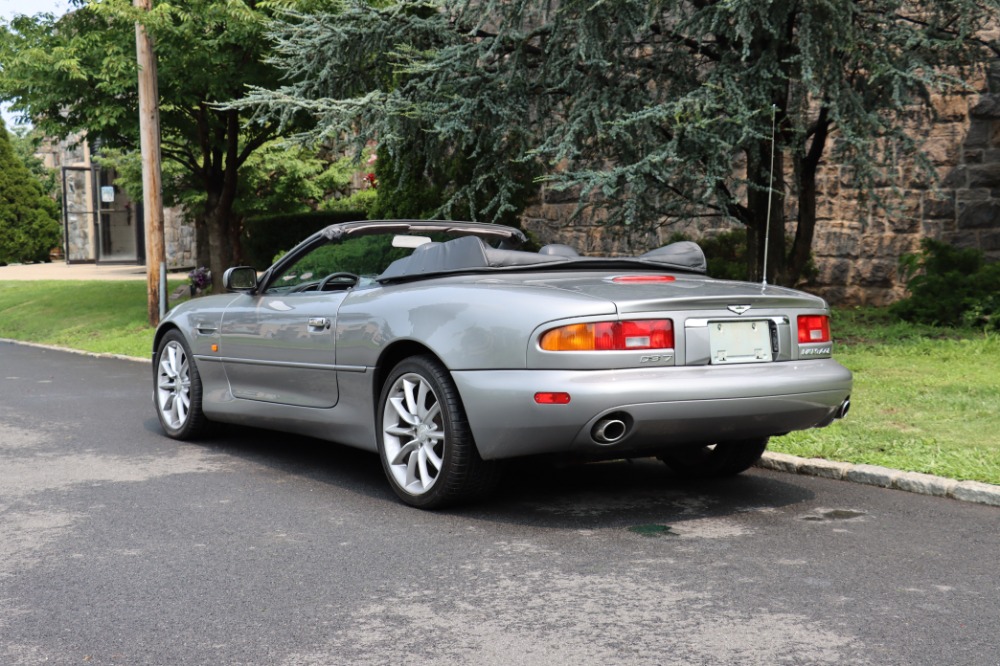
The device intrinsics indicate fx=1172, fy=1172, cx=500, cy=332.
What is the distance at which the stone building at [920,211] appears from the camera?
14.9m

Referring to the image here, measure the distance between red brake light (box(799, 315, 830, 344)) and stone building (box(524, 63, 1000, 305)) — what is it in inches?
322

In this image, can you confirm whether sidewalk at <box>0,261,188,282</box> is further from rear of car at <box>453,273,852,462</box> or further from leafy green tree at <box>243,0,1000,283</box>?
rear of car at <box>453,273,852,462</box>

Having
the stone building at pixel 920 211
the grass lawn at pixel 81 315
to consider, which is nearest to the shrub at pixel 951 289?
the stone building at pixel 920 211

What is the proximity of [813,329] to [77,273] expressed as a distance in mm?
31388

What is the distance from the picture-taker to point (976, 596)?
4191 millimetres

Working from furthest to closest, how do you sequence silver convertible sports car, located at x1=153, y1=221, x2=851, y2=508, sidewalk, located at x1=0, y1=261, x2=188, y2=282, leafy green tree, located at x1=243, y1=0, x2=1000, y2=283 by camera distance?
sidewalk, located at x1=0, y1=261, x2=188, y2=282, leafy green tree, located at x1=243, y1=0, x2=1000, y2=283, silver convertible sports car, located at x1=153, y1=221, x2=851, y2=508

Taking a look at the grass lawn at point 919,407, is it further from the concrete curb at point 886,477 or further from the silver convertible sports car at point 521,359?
the silver convertible sports car at point 521,359

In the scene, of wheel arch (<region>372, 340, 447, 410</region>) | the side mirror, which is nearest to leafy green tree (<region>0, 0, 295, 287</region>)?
the side mirror

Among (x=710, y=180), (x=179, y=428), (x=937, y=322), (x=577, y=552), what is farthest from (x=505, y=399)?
(x=937, y=322)

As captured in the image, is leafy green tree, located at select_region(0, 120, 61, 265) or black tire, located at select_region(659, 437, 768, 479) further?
leafy green tree, located at select_region(0, 120, 61, 265)

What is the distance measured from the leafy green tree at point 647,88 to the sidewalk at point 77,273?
1717 cm

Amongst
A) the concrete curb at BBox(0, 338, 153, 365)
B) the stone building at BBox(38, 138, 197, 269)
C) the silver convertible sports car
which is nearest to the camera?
the silver convertible sports car

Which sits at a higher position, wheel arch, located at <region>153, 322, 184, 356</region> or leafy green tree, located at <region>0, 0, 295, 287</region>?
leafy green tree, located at <region>0, 0, 295, 287</region>

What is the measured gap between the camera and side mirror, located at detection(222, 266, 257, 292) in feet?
23.4
